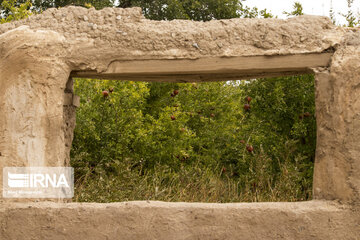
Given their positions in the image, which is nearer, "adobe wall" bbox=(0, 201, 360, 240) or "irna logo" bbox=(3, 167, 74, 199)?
"adobe wall" bbox=(0, 201, 360, 240)

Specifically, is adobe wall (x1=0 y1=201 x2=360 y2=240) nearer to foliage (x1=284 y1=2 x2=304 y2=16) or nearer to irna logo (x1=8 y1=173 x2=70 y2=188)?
irna logo (x1=8 y1=173 x2=70 y2=188)

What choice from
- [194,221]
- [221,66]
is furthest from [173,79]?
[194,221]

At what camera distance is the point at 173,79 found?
448cm

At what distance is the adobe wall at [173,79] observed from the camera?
3632 millimetres

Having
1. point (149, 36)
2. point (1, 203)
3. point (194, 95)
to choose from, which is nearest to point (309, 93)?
point (194, 95)

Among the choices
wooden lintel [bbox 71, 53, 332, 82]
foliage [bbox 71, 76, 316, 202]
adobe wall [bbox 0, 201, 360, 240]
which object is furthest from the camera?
foliage [bbox 71, 76, 316, 202]

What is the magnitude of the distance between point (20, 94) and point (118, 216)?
137 cm

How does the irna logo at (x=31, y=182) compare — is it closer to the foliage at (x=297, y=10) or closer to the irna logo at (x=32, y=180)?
the irna logo at (x=32, y=180)

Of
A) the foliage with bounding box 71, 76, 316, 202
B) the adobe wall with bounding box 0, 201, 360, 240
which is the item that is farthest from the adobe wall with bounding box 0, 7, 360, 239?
the foliage with bounding box 71, 76, 316, 202

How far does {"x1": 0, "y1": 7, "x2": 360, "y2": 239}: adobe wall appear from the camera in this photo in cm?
363

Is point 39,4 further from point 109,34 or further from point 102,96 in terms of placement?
point 109,34

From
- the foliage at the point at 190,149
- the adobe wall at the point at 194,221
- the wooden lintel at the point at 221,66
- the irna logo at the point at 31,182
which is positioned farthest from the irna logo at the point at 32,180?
the foliage at the point at 190,149

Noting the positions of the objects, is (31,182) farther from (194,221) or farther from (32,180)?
(194,221)

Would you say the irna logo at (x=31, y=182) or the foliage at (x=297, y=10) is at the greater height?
the foliage at (x=297, y=10)
